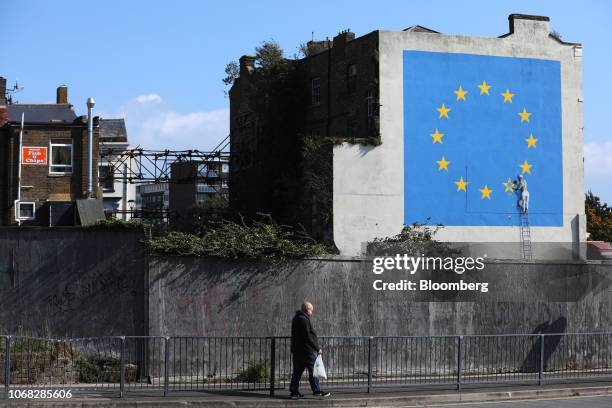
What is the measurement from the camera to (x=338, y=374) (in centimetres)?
2066

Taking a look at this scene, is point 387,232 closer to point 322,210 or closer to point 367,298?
point 322,210

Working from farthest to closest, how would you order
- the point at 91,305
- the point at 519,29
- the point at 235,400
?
the point at 519,29
the point at 91,305
the point at 235,400

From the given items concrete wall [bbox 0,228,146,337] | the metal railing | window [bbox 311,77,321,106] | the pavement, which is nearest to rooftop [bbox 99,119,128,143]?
window [bbox 311,77,321,106]

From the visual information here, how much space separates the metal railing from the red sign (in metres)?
29.7

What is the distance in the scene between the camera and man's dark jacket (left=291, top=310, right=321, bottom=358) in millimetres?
17062

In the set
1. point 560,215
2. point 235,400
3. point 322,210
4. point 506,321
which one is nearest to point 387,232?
point 322,210

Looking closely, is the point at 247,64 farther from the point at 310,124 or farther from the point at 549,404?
the point at 549,404

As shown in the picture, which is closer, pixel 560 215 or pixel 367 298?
pixel 367 298

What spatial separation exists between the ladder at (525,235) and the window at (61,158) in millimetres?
22921

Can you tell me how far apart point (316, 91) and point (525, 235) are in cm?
1206

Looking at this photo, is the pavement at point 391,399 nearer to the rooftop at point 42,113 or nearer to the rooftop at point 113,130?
the rooftop at point 42,113

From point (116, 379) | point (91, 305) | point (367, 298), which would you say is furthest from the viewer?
point (367, 298)

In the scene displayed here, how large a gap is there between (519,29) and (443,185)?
8.69 meters

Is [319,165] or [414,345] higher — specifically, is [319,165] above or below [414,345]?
above
